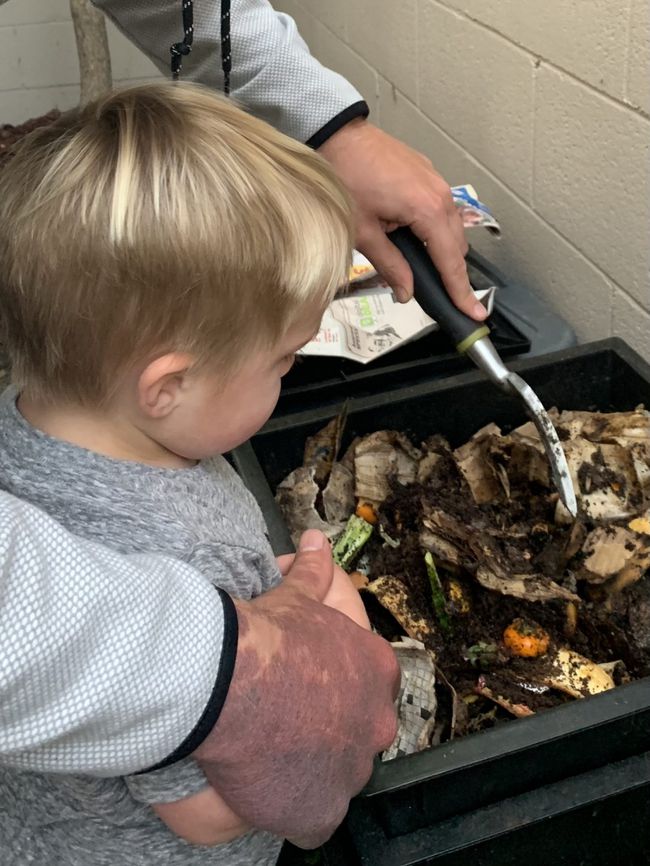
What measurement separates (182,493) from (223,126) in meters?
0.30

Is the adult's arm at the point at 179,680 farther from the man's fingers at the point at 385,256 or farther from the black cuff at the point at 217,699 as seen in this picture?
the man's fingers at the point at 385,256

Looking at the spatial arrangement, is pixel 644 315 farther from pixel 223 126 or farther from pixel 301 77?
pixel 223 126

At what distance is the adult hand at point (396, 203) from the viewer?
1026 mm

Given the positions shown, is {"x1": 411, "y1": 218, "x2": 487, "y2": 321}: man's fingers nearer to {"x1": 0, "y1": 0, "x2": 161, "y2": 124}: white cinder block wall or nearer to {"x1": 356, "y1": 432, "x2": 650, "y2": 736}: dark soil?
{"x1": 356, "y1": 432, "x2": 650, "y2": 736}: dark soil

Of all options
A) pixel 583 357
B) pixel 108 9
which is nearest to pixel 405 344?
pixel 583 357

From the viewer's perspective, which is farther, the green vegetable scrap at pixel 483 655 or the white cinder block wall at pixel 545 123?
the white cinder block wall at pixel 545 123

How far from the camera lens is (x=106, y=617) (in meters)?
0.58

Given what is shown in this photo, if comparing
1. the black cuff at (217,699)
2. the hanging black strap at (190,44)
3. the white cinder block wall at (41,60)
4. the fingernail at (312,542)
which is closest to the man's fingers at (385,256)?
the hanging black strap at (190,44)

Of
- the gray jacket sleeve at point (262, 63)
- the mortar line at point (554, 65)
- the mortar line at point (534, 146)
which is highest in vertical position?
the gray jacket sleeve at point (262, 63)

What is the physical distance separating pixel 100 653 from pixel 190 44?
0.62 meters

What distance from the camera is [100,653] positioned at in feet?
1.87

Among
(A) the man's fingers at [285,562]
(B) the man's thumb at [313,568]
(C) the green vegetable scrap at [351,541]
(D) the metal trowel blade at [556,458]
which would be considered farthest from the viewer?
(C) the green vegetable scrap at [351,541]

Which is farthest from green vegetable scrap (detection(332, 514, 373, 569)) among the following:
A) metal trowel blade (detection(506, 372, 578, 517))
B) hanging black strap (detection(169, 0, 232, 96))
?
hanging black strap (detection(169, 0, 232, 96))

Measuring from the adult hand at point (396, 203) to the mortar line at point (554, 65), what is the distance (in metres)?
0.40
